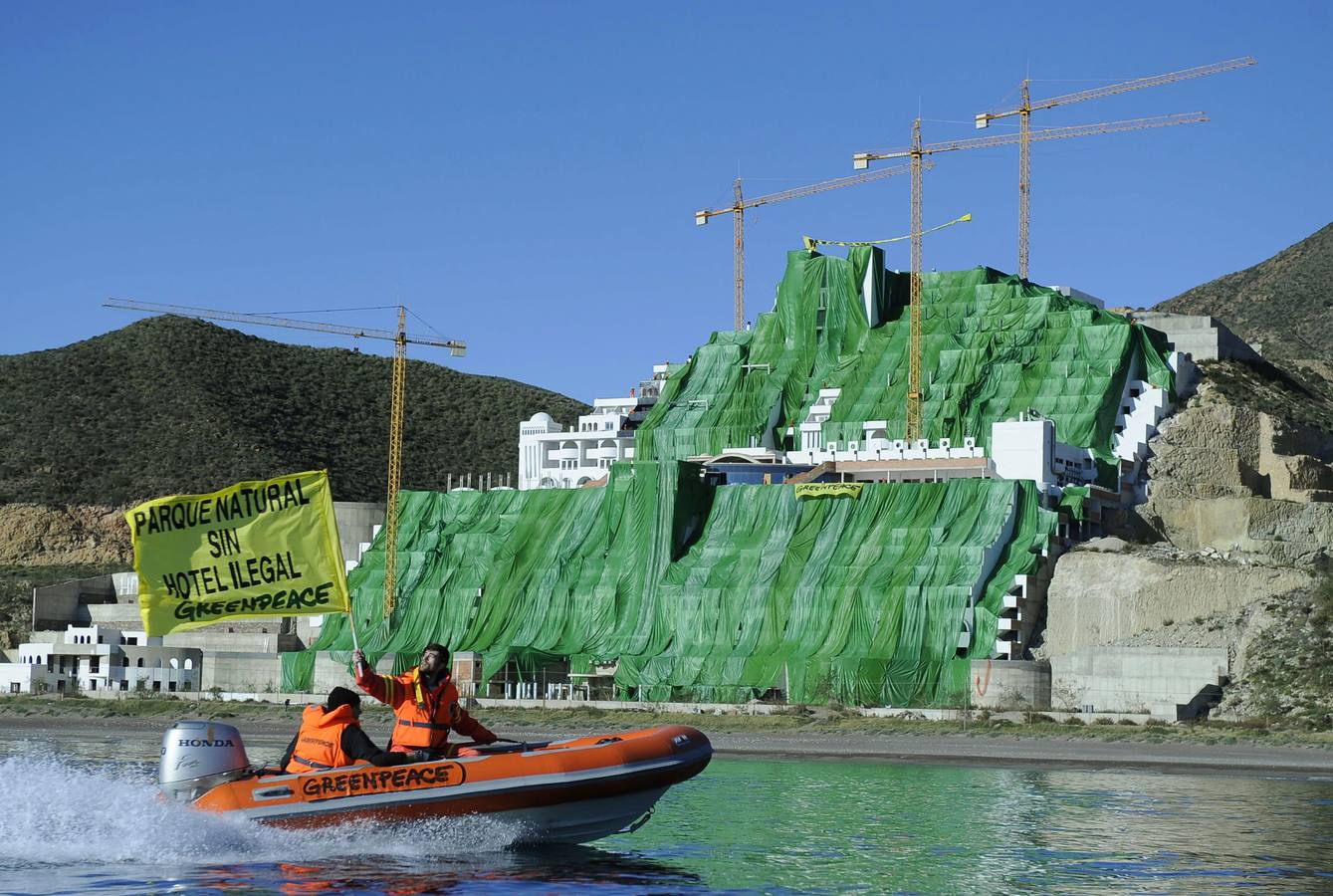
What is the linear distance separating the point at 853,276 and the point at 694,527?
31.5m

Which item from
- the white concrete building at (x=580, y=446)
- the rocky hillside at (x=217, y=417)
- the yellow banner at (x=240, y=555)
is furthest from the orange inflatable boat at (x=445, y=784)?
the rocky hillside at (x=217, y=417)

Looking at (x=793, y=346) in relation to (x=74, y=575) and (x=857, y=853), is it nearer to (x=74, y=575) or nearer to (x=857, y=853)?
(x=74, y=575)

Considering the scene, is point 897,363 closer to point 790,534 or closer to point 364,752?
point 790,534

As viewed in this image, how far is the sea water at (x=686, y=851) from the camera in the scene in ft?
101

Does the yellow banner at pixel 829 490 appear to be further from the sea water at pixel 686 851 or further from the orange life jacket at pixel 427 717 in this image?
the orange life jacket at pixel 427 717

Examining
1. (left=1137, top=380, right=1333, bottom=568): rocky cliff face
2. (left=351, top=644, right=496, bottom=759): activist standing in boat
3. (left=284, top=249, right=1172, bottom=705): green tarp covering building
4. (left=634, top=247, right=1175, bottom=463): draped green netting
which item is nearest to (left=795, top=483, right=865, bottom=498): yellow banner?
(left=284, top=249, right=1172, bottom=705): green tarp covering building

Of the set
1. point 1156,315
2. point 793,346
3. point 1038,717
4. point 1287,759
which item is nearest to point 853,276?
point 793,346

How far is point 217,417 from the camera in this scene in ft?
536

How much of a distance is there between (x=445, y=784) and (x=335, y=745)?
202 centimetres

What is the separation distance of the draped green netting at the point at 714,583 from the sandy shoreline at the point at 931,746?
1024 centimetres

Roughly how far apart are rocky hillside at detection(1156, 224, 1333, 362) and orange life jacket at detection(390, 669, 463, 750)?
13823cm

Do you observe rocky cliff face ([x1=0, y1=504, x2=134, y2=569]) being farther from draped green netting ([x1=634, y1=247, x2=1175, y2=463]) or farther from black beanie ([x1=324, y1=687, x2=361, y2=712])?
black beanie ([x1=324, y1=687, x2=361, y2=712])

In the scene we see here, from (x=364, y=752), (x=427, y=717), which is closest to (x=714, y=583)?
(x=427, y=717)

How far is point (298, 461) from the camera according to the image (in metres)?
162
